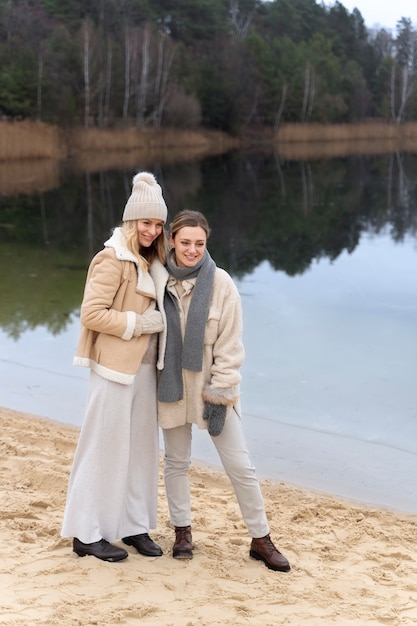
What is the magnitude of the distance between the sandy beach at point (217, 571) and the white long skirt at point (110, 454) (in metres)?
0.17

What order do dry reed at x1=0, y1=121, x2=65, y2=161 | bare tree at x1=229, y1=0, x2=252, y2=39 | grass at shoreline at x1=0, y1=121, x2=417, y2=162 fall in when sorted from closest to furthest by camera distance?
1. dry reed at x1=0, y1=121, x2=65, y2=161
2. grass at shoreline at x1=0, y1=121, x2=417, y2=162
3. bare tree at x1=229, y1=0, x2=252, y2=39

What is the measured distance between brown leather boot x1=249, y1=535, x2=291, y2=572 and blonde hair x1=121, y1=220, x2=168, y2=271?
1.24m

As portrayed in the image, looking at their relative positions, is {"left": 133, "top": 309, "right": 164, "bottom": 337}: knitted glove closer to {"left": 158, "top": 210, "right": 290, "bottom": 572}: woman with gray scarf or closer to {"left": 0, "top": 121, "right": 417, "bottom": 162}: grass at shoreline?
{"left": 158, "top": 210, "right": 290, "bottom": 572}: woman with gray scarf

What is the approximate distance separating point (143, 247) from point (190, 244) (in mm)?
225

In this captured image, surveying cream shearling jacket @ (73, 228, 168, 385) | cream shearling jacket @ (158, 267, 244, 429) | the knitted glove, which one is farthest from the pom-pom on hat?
the knitted glove

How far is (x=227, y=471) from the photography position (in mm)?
3734

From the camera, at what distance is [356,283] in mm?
11828

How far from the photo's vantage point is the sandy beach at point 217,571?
3.27 meters

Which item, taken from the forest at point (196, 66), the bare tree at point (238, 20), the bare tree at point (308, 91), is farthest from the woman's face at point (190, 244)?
the bare tree at point (238, 20)

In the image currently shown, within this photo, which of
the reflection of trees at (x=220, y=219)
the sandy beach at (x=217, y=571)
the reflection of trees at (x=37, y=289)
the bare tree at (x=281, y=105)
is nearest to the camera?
the sandy beach at (x=217, y=571)

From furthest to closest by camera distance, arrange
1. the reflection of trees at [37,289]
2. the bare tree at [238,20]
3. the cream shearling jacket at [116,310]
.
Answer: the bare tree at [238,20]
the reflection of trees at [37,289]
the cream shearling jacket at [116,310]

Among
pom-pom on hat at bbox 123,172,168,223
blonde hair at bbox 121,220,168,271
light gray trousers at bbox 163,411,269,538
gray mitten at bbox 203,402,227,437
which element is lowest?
light gray trousers at bbox 163,411,269,538

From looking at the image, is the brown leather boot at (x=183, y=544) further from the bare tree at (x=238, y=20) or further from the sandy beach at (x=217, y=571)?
the bare tree at (x=238, y=20)

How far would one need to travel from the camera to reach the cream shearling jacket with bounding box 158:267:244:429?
3.60 m
